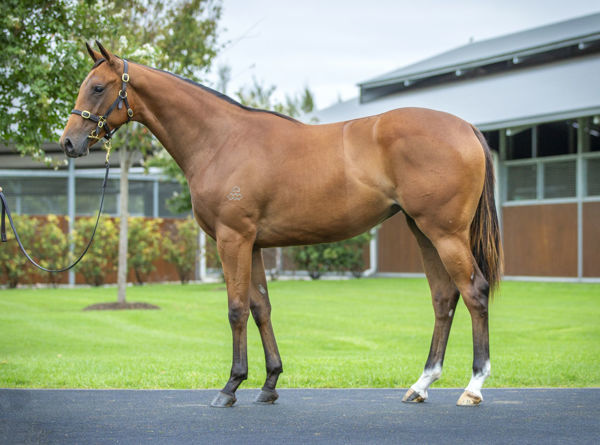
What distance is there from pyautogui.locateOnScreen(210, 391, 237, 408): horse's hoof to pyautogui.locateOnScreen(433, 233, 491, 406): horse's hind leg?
1696 mm

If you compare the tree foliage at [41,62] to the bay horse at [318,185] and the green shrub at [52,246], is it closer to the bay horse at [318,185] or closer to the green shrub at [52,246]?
the bay horse at [318,185]

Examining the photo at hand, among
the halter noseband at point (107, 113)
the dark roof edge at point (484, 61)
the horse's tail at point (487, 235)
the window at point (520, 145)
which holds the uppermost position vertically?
the dark roof edge at point (484, 61)

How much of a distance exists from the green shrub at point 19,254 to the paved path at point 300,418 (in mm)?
14021

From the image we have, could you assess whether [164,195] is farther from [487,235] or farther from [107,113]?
[487,235]

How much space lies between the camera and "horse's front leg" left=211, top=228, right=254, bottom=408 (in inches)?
Answer: 208

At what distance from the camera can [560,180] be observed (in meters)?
20.5

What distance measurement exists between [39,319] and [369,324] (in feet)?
18.7

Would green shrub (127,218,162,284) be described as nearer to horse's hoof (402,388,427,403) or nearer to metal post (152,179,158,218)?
metal post (152,179,158,218)

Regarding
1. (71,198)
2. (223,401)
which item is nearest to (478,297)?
(223,401)

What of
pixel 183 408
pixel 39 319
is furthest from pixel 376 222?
pixel 39 319

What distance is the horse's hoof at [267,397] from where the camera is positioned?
5.53 m

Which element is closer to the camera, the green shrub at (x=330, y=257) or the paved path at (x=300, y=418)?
the paved path at (x=300, y=418)

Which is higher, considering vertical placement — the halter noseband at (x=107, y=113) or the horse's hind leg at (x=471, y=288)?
the halter noseband at (x=107, y=113)

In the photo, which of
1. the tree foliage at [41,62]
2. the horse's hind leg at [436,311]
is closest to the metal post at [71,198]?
the tree foliage at [41,62]
